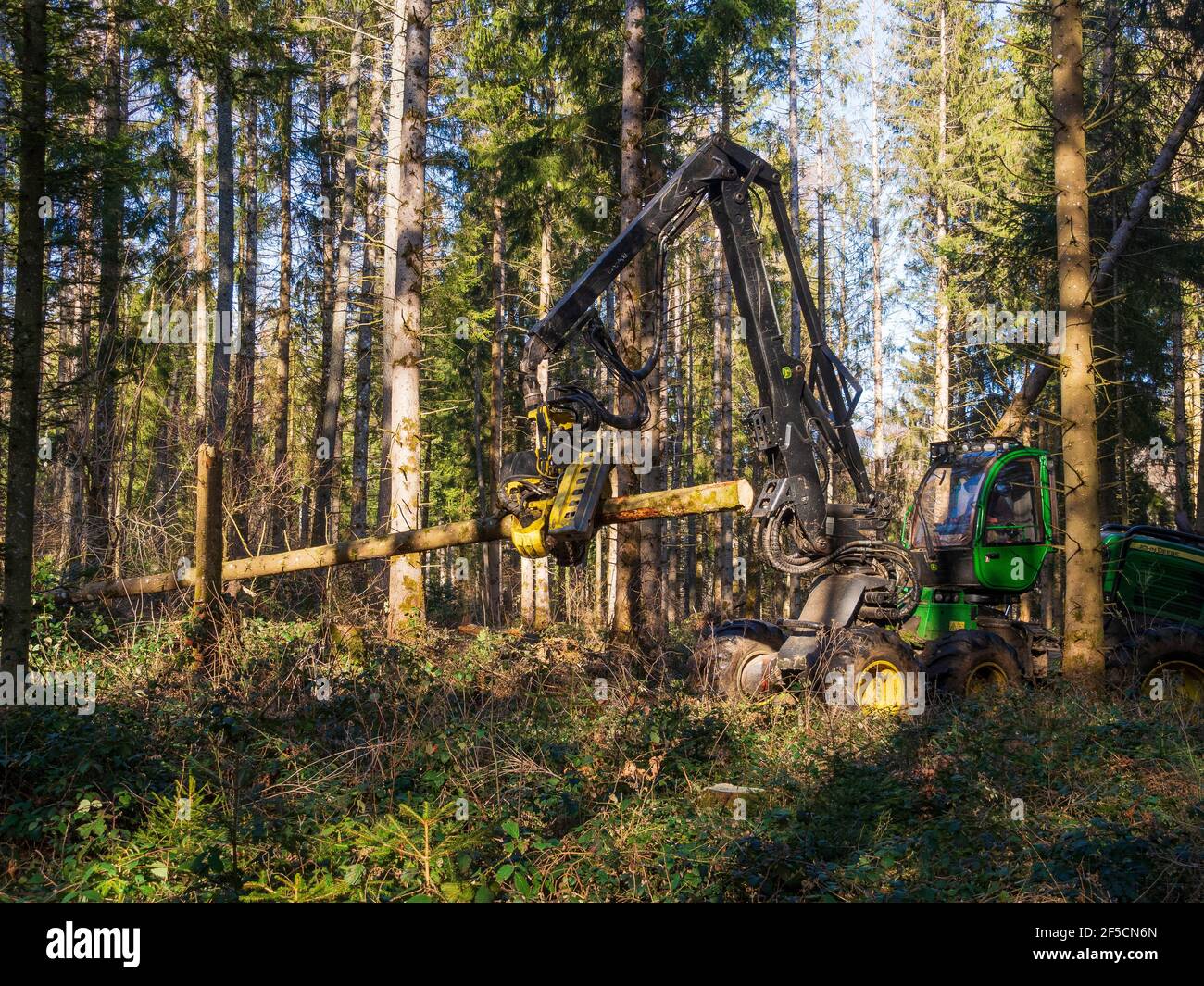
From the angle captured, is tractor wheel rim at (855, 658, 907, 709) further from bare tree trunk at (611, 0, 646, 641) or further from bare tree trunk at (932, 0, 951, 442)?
bare tree trunk at (932, 0, 951, 442)

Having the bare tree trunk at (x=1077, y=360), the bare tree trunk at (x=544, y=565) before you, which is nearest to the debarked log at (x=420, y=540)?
the bare tree trunk at (x=1077, y=360)

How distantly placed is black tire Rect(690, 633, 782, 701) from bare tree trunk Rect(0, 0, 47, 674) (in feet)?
21.0

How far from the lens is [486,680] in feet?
32.2

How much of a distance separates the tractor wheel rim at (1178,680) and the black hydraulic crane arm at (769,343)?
3.68 m

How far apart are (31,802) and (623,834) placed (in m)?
3.74

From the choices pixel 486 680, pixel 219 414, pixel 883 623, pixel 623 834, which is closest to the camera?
pixel 623 834

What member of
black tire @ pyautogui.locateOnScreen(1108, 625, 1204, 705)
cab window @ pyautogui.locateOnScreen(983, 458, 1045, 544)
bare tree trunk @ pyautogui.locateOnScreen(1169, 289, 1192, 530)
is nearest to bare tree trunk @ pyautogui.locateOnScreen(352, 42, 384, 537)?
cab window @ pyautogui.locateOnScreen(983, 458, 1045, 544)

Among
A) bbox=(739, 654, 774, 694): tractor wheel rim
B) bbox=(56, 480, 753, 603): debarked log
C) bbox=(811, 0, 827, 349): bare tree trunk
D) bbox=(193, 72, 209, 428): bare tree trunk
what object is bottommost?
bbox=(739, 654, 774, 694): tractor wheel rim

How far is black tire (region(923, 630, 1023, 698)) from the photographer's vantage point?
10.1m

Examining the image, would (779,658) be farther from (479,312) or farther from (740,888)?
(479,312)

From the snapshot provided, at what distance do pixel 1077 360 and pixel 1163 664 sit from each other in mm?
3946

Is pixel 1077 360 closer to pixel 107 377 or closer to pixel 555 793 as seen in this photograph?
pixel 555 793

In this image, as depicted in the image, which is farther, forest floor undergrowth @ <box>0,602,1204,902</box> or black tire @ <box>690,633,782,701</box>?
black tire @ <box>690,633,782,701</box>
